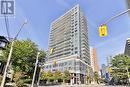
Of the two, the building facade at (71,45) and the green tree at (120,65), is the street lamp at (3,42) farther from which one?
the building facade at (71,45)

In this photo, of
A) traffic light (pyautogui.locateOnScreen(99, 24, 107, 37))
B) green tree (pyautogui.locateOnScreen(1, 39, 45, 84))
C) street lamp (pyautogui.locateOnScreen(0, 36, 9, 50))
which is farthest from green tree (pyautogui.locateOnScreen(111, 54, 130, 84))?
traffic light (pyautogui.locateOnScreen(99, 24, 107, 37))

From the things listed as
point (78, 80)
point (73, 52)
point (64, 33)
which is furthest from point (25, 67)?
point (64, 33)

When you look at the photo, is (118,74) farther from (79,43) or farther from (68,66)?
(79,43)

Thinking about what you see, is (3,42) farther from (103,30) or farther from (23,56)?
(103,30)

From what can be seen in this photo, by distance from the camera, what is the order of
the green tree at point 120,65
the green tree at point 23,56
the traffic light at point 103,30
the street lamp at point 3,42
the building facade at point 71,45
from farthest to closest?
the building facade at point 71,45, the green tree at point 120,65, the street lamp at point 3,42, the green tree at point 23,56, the traffic light at point 103,30

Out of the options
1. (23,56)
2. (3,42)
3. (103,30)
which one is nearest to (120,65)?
(23,56)

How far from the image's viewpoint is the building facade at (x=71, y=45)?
4651 inches

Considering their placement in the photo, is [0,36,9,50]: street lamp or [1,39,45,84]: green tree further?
[0,36,9,50]: street lamp

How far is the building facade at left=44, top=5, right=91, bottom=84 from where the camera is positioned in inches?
4651

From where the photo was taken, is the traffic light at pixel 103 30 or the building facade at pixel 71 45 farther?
the building facade at pixel 71 45

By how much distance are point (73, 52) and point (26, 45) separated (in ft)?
284

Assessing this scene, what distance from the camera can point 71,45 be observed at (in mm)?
139250

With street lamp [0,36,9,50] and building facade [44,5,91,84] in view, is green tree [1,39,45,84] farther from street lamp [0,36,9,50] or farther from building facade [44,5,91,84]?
building facade [44,5,91,84]

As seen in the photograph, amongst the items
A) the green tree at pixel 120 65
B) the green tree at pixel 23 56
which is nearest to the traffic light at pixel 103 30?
the green tree at pixel 23 56
